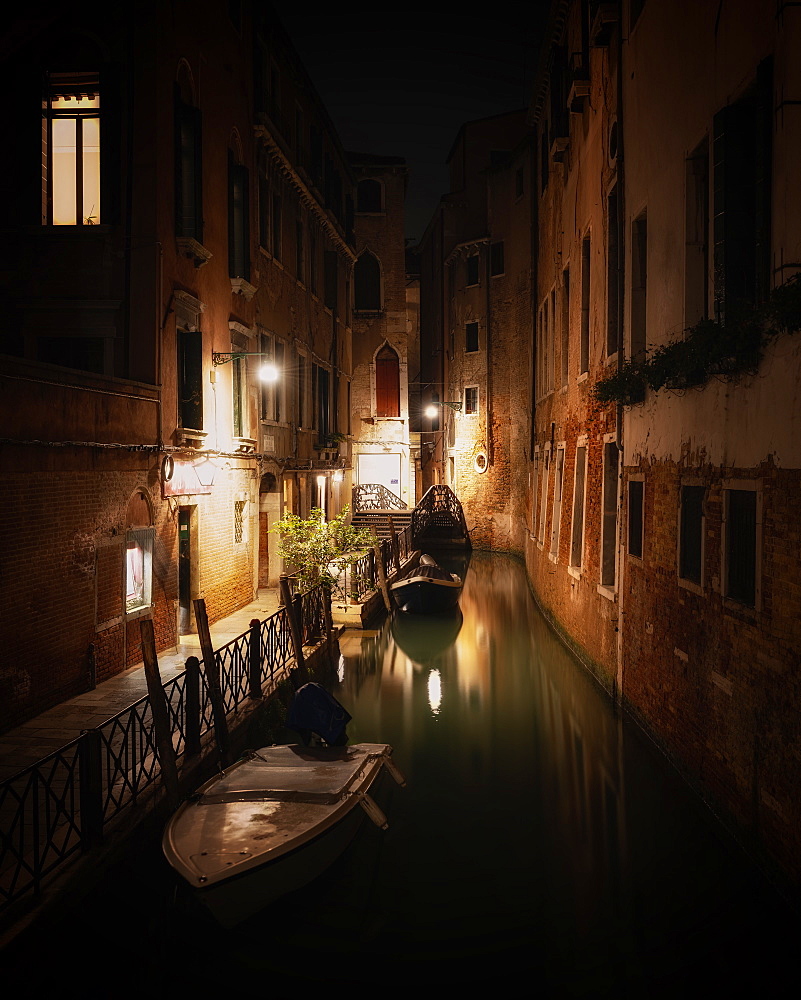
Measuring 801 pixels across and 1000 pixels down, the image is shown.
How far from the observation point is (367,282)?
29.7 meters

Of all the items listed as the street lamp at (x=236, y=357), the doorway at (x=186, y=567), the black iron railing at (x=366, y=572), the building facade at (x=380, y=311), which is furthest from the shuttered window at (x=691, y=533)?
the building facade at (x=380, y=311)

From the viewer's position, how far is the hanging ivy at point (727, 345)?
4.75 meters

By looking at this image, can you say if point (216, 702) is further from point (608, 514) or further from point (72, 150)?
point (72, 150)

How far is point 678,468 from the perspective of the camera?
732cm

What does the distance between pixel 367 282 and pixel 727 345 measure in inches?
990

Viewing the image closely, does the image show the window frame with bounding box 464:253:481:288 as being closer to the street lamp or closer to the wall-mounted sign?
the street lamp

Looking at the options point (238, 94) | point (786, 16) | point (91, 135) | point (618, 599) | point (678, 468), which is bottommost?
point (618, 599)

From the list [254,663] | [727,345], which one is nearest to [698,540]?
[727,345]

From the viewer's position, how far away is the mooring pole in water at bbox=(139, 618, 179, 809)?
6066 millimetres

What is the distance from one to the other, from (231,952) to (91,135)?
8.99 meters

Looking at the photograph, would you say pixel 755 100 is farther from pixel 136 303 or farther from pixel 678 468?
pixel 136 303

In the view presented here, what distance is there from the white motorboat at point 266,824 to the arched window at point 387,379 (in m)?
23.7

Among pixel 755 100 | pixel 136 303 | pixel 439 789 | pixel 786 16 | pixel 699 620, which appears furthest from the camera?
pixel 136 303

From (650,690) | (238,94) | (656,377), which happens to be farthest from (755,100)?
(238,94)
